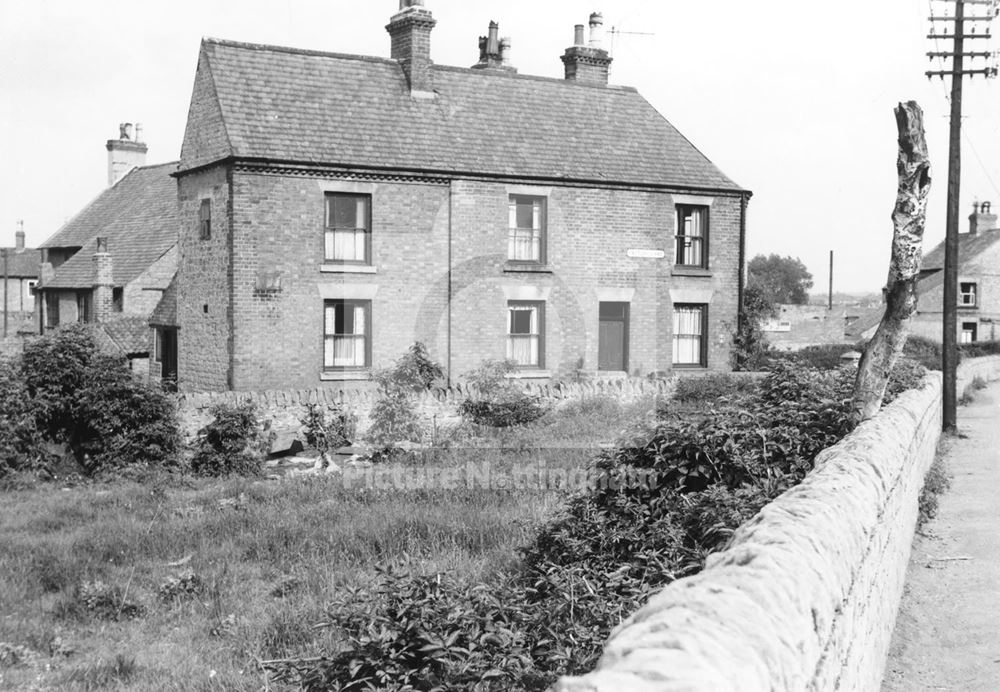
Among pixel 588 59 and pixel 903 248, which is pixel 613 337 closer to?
pixel 588 59

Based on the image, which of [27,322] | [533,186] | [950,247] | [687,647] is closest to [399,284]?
[533,186]

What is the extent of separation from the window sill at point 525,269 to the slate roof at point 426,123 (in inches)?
91.4

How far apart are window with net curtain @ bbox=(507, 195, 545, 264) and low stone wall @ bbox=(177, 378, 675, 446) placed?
4.46 m

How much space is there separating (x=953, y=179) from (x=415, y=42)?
13.8 m

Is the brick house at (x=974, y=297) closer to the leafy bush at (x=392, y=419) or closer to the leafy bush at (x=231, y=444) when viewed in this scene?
the leafy bush at (x=392, y=419)

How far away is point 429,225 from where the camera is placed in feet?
80.9

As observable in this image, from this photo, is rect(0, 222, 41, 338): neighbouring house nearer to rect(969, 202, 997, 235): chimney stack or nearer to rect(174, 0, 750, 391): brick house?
rect(174, 0, 750, 391): brick house

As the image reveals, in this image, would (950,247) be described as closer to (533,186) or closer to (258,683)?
(533,186)

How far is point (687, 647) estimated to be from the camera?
3023mm

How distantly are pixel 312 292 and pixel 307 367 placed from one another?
70.2 inches

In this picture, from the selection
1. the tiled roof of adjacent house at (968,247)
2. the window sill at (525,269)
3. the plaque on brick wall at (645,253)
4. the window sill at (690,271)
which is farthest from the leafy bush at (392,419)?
the tiled roof of adjacent house at (968,247)

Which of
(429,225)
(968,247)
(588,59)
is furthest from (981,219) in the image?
A: (429,225)

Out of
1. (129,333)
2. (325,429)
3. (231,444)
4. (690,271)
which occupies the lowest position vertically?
(231,444)

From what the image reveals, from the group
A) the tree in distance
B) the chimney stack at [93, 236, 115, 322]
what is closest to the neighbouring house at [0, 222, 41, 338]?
the chimney stack at [93, 236, 115, 322]
